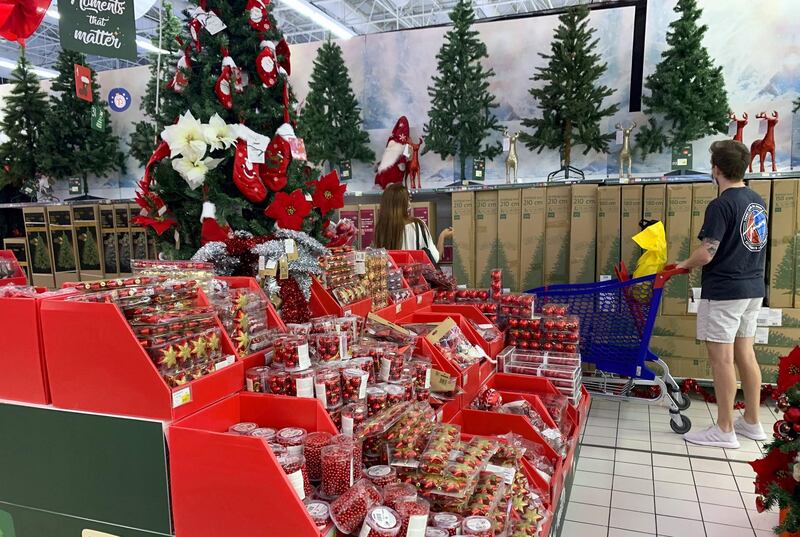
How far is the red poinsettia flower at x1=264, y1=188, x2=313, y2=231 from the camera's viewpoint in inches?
95.7

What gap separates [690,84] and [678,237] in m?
1.33

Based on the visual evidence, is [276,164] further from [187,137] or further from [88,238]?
[88,238]

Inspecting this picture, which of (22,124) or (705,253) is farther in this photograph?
(22,124)

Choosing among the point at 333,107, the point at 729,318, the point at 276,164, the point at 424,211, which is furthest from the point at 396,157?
the point at 729,318

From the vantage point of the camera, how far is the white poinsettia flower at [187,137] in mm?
2517

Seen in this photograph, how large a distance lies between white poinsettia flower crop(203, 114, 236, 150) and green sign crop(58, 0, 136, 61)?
1029 millimetres

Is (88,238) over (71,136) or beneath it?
beneath

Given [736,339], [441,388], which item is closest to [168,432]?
[441,388]

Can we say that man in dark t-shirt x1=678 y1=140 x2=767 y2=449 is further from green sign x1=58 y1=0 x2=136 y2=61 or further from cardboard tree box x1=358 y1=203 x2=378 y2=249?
green sign x1=58 y1=0 x2=136 y2=61

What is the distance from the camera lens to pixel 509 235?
16.9 feet

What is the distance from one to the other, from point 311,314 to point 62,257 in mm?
5955

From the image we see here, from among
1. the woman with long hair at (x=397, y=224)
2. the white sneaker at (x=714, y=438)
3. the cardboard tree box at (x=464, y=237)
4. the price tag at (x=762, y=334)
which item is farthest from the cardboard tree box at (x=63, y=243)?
the price tag at (x=762, y=334)

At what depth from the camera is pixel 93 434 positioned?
4.92 ft

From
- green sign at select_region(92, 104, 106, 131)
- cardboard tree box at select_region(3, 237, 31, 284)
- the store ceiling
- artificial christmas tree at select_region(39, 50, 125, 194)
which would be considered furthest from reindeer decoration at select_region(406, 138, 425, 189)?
the store ceiling
